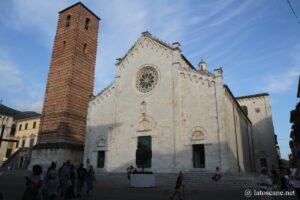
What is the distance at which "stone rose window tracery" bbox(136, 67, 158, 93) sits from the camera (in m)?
27.6

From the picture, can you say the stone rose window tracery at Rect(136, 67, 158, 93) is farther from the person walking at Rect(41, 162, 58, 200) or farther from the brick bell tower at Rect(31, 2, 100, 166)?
the person walking at Rect(41, 162, 58, 200)

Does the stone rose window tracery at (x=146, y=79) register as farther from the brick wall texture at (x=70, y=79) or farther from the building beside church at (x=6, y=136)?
the building beside church at (x=6, y=136)

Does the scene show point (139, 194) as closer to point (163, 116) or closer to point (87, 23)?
point (163, 116)

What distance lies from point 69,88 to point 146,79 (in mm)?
10415

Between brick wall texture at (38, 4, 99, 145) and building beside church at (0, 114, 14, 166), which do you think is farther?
building beside church at (0, 114, 14, 166)

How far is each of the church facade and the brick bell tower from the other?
121 inches

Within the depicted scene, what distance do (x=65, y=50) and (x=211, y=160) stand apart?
23845 millimetres

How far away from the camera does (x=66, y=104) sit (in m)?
31.7

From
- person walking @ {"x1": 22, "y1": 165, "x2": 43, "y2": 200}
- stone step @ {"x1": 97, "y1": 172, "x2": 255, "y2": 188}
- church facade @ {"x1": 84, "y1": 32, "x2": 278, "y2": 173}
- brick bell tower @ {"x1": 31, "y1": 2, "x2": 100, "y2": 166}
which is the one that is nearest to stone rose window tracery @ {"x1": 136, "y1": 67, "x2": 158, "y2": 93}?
church facade @ {"x1": 84, "y1": 32, "x2": 278, "y2": 173}

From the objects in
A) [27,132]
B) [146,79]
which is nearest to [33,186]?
[146,79]

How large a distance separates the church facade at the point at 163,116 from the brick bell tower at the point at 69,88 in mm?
3082

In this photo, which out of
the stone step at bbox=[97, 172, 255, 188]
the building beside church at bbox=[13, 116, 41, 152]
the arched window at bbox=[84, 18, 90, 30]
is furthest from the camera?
the building beside church at bbox=[13, 116, 41, 152]

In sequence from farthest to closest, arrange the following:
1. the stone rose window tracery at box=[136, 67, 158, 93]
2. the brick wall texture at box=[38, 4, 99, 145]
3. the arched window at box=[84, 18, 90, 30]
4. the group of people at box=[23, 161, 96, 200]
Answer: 1. the arched window at box=[84, 18, 90, 30]
2. the brick wall texture at box=[38, 4, 99, 145]
3. the stone rose window tracery at box=[136, 67, 158, 93]
4. the group of people at box=[23, 161, 96, 200]

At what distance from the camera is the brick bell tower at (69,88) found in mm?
31041
